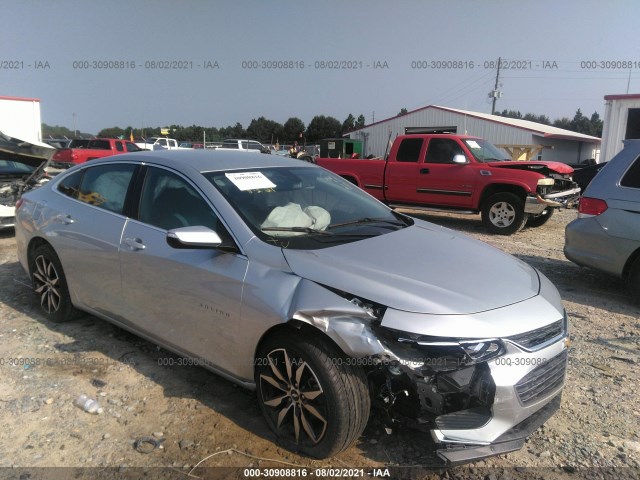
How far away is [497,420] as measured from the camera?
2.31 meters

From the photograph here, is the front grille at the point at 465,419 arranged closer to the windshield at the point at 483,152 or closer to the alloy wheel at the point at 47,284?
the alloy wheel at the point at 47,284

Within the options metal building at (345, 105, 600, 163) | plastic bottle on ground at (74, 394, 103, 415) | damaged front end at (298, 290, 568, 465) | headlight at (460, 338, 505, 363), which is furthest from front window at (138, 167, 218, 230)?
metal building at (345, 105, 600, 163)

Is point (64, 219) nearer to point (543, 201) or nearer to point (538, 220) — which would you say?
point (543, 201)

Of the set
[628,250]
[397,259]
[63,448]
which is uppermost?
[397,259]

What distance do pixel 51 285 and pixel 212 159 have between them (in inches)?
79.4

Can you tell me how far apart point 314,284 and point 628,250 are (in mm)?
4119

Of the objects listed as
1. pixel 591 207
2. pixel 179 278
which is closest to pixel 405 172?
pixel 591 207

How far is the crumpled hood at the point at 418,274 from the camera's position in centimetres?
239

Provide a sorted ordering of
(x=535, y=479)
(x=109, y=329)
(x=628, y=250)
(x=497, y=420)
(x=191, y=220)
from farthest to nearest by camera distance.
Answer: (x=628, y=250)
(x=109, y=329)
(x=191, y=220)
(x=535, y=479)
(x=497, y=420)

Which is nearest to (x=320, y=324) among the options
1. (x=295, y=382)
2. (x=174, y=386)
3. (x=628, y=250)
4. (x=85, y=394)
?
(x=295, y=382)

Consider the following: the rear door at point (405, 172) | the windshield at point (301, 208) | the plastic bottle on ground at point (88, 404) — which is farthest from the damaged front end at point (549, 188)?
the plastic bottle on ground at point (88, 404)

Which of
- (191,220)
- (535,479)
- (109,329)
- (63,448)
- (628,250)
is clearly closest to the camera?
(535,479)

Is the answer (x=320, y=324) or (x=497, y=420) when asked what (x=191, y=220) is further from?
(x=497, y=420)

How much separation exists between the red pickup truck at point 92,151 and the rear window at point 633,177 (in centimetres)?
2194
